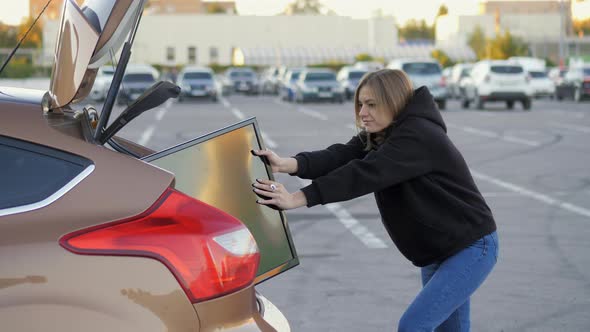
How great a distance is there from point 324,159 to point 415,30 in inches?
7566

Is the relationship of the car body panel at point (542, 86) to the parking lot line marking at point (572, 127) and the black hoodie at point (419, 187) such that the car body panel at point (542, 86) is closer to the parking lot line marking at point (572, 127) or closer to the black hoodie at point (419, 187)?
the parking lot line marking at point (572, 127)

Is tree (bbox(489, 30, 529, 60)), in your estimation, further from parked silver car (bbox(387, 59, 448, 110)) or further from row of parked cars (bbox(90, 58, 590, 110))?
parked silver car (bbox(387, 59, 448, 110))

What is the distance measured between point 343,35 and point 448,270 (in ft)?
404

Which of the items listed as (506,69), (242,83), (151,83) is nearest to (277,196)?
(506,69)

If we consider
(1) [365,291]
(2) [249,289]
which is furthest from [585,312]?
(2) [249,289]

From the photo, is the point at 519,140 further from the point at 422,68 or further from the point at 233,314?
the point at 233,314

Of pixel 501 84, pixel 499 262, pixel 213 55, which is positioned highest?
pixel 499 262

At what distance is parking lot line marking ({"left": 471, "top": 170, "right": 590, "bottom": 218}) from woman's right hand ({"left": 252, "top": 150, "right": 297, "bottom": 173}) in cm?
710

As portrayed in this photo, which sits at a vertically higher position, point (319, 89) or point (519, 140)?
point (519, 140)

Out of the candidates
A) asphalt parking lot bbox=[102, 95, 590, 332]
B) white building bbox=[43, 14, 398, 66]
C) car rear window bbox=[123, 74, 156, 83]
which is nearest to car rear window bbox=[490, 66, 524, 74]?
car rear window bbox=[123, 74, 156, 83]

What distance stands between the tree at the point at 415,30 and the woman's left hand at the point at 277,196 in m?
190

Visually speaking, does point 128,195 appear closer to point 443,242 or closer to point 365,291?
point 443,242

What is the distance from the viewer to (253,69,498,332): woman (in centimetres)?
395

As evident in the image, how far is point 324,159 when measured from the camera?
445cm
